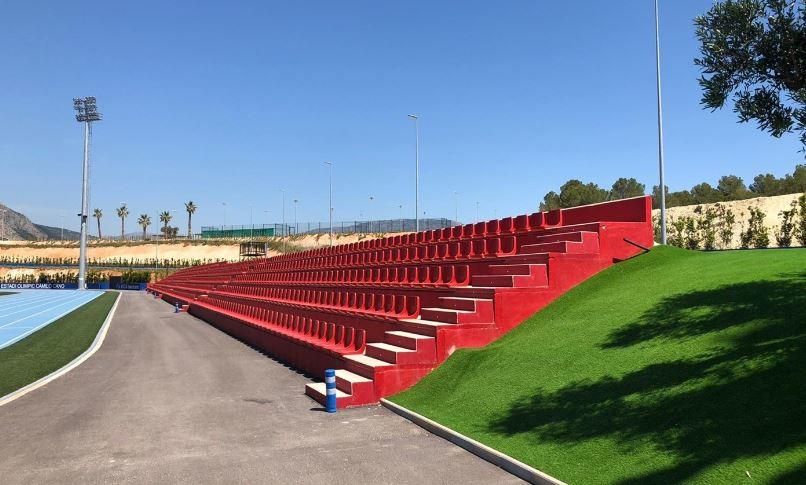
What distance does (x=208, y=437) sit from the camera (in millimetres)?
9555

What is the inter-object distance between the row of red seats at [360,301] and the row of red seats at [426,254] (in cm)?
177

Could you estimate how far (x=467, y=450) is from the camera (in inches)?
318

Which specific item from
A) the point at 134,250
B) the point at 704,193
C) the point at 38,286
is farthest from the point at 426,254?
the point at 134,250

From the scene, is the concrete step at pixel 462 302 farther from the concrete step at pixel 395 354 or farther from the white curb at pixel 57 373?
the white curb at pixel 57 373

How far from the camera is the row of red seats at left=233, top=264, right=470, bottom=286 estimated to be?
49.1 ft

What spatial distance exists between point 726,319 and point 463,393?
3992 millimetres

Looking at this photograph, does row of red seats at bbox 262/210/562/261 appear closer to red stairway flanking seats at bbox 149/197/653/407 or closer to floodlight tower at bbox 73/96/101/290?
red stairway flanking seats at bbox 149/197/653/407

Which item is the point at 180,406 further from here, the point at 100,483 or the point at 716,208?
the point at 716,208

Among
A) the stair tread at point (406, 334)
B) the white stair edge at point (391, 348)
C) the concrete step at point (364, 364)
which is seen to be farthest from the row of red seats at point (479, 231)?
the concrete step at point (364, 364)

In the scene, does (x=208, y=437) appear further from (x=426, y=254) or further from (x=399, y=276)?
(x=426, y=254)

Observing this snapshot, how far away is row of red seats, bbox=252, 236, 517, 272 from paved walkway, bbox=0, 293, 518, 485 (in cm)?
541

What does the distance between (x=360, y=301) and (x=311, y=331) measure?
175 cm

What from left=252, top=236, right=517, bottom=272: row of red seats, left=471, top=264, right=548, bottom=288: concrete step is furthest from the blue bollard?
left=252, top=236, right=517, bottom=272: row of red seats

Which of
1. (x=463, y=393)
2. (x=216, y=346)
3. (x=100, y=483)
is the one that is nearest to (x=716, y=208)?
(x=216, y=346)
